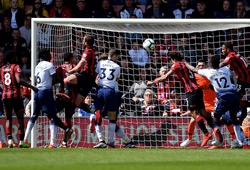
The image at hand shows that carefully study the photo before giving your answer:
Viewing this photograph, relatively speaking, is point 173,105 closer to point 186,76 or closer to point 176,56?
point 186,76

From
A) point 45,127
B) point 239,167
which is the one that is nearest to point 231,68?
point 45,127

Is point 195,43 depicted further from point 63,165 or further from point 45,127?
point 63,165

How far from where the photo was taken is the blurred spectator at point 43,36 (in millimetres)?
19078

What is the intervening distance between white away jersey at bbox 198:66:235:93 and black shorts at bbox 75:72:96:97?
2.16 metres

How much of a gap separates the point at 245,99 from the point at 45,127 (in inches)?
174

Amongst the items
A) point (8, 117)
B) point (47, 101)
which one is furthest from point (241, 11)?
point (8, 117)

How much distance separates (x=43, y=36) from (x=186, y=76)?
3421mm

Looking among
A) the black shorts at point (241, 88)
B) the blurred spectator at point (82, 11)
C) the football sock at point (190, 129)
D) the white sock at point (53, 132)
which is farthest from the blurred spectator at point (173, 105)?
the blurred spectator at point (82, 11)

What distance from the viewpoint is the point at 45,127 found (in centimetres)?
1905

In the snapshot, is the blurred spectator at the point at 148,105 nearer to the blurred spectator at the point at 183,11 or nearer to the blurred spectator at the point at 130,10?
the blurred spectator at the point at 130,10

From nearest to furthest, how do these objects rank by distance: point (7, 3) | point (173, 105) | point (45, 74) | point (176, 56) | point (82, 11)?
point (45, 74) → point (176, 56) → point (173, 105) → point (82, 11) → point (7, 3)

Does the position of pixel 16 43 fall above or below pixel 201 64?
above

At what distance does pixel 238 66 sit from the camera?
59.3ft

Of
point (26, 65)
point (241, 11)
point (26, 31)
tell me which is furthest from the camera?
point (26, 31)
